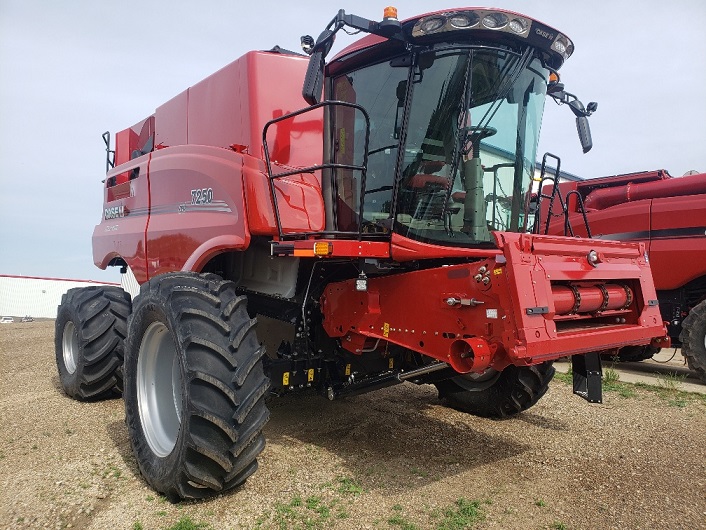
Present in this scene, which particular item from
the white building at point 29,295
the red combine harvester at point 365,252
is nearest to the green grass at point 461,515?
the red combine harvester at point 365,252

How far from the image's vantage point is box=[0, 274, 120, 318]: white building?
17.2 m

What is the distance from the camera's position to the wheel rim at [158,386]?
11.9 feet

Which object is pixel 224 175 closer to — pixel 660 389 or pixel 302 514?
pixel 302 514

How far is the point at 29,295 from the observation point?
1742 centimetres

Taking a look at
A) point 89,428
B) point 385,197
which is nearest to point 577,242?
point 385,197

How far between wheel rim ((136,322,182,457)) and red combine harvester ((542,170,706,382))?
505cm

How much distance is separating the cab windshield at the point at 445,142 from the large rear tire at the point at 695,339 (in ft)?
15.7

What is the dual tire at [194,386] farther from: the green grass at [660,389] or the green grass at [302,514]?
the green grass at [660,389]

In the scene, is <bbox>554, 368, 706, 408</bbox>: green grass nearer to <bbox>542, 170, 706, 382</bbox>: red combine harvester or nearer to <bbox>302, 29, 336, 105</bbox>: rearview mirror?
<bbox>542, 170, 706, 382</bbox>: red combine harvester

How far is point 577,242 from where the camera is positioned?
3.44 m

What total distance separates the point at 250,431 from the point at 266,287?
1.27 metres

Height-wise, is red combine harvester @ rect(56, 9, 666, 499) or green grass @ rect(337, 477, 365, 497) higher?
red combine harvester @ rect(56, 9, 666, 499)

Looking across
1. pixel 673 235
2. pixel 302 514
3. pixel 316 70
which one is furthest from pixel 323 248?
pixel 673 235

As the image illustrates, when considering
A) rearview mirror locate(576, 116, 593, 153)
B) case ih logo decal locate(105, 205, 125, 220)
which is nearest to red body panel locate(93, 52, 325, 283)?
case ih logo decal locate(105, 205, 125, 220)
